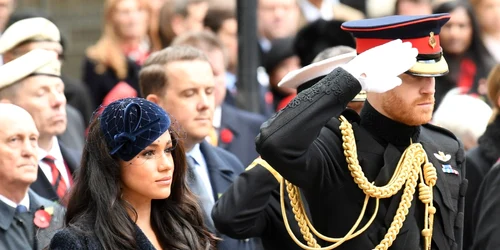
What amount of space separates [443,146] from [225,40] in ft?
15.7

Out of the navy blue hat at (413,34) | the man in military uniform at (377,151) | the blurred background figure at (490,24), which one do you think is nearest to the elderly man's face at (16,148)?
the man in military uniform at (377,151)

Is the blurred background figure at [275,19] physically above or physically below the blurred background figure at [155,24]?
below

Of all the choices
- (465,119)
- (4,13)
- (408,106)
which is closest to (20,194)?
(408,106)

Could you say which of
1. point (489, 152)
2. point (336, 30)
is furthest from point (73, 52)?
point (489, 152)

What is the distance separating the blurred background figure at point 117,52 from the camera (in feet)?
31.8

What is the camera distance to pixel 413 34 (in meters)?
5.20

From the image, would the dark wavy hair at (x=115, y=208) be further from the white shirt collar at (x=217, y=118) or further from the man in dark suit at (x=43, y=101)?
the white shirt collar at (x=217, y=118)

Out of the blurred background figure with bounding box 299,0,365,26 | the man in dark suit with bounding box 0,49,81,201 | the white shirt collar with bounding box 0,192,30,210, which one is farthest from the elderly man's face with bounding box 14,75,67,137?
the blurred background figure with bounding box 299,0,365,26

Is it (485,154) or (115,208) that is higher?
(115,208)

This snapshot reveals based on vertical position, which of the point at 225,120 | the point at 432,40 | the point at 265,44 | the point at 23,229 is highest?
the point at 432,40

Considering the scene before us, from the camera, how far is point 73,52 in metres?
14.4

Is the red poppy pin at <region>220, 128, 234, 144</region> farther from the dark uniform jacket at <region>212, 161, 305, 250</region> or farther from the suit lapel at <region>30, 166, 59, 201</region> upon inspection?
the dark uniform jacket at <region>212, 161, 305, 250</region>

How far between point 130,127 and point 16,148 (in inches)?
59.5

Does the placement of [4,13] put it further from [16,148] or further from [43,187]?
[16,148]
